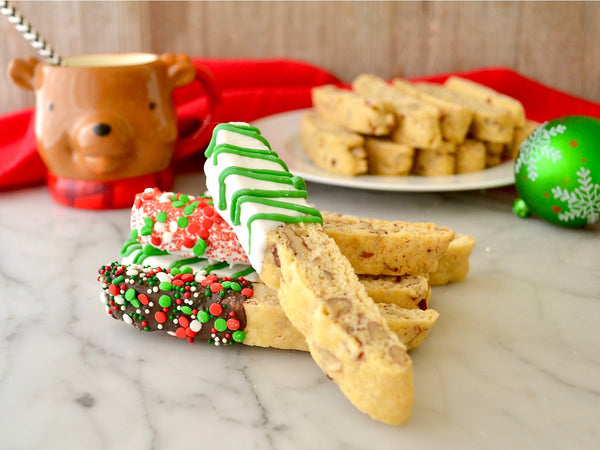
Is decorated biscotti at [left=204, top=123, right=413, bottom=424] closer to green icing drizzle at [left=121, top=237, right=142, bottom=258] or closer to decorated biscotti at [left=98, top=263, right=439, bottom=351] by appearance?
decorated biscotti at [left=98, top=263, right=439, bottom=351]

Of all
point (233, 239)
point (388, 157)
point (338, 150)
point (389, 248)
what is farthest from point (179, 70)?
point (389, 248)

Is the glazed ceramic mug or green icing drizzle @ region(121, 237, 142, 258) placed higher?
the glazed ceramic mug

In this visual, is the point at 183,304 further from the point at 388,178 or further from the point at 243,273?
the point at 388,178

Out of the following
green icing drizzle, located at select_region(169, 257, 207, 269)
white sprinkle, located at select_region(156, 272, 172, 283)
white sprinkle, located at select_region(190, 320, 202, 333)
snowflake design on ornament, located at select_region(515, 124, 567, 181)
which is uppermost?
snowflake design on ornament, located at select_region(515, 124, 567, 181)

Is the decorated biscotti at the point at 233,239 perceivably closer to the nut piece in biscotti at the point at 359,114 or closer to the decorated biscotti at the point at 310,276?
the decorated biscotti at the point at 310,276

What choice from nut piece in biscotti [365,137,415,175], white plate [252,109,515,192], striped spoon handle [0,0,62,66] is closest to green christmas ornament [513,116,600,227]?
white plate [252,109,515,192]

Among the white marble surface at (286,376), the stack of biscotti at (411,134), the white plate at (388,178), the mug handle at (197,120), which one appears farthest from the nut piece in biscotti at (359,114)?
the white marble surface at (286,376)
